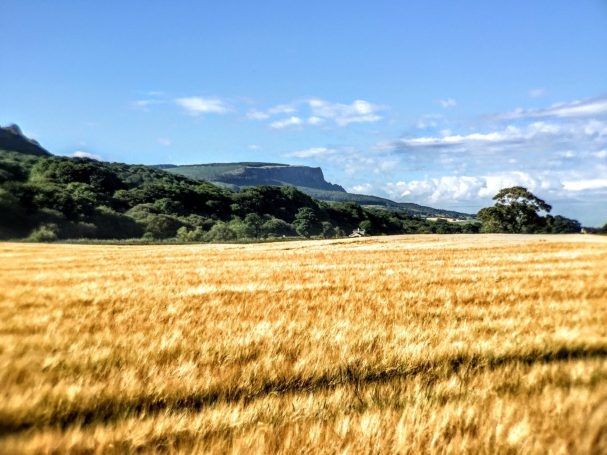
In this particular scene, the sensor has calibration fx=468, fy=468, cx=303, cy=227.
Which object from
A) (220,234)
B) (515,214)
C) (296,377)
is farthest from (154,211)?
(296,377)

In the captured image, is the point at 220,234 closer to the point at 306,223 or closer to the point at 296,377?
the point at 306,223

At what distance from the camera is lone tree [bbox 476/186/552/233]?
6969 centimetres

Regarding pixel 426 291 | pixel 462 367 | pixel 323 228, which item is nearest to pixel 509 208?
pixel 323 228

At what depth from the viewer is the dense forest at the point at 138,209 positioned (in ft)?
138

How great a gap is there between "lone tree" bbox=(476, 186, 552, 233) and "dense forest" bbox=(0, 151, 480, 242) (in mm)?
21935

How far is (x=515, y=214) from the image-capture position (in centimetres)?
7131

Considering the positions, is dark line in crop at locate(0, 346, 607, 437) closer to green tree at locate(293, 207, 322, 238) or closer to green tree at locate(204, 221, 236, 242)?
green tree at locate(204, 221, 236, 242)

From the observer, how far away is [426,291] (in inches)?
309

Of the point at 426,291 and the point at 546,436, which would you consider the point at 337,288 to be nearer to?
the point at 426,291

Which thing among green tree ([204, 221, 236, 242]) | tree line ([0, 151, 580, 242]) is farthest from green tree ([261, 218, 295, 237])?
green tree ([204, 221, 236, 242])

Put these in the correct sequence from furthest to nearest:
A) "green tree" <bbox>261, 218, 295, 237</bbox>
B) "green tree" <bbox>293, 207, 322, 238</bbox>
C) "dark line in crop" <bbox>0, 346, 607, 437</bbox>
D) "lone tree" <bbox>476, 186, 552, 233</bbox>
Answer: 1. "green tree" <bbox>293, 207, 322, 238</bbox>
2. "green tree" <bbox>261, 218, 295, 237</bbox>
3. "lone tree" <bbox>476, 186, 552, 233</bbox>
4. "dark line in crop" <bbox>0, 346, 607, 437</bbox>

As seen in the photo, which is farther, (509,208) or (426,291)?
(509,208)

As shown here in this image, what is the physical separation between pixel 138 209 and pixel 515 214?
6454 centimetres

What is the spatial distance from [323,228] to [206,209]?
31.1 metres
